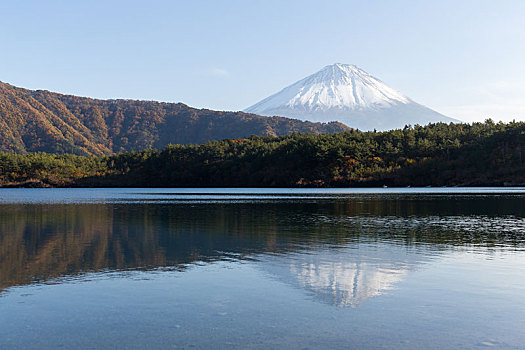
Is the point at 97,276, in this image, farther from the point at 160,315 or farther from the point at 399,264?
the point at 399,264

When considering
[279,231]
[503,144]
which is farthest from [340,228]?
[503,144]

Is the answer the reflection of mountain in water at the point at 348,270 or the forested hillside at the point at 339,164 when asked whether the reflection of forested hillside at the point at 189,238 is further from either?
the forested hillside at the point at 339,164

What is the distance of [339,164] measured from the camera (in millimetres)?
166750

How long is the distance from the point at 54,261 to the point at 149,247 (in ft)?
15.6

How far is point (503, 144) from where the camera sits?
157 metres

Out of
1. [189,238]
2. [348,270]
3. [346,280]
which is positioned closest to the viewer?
[346,280]

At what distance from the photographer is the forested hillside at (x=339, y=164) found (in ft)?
507

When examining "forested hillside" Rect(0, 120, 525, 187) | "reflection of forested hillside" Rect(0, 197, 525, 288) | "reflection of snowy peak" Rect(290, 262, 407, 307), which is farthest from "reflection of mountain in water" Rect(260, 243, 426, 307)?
"forested hillside" Rect(0, 120, 525, 187)

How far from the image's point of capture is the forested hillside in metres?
155

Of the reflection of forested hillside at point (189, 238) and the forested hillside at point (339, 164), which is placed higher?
the forested hillside at point (339, 164)

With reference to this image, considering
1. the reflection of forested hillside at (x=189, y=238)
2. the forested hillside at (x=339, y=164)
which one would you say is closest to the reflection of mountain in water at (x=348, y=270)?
the reflection of forested hillside at (x=189, y=238)

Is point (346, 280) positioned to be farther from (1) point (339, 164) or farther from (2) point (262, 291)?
(1) point (339, 164)

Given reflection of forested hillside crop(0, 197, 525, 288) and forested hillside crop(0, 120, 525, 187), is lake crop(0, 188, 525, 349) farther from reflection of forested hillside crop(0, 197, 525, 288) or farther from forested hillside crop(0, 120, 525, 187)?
forested hillside crop(0, 120, 525, 187)

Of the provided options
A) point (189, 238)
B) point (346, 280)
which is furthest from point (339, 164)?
point (346, 280)
